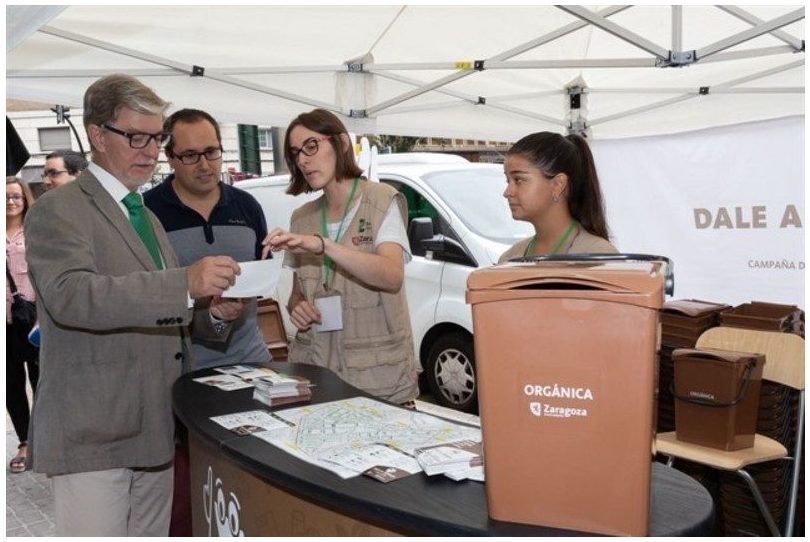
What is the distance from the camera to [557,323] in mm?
1262

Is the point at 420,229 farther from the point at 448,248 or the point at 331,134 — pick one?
the point at 331,134

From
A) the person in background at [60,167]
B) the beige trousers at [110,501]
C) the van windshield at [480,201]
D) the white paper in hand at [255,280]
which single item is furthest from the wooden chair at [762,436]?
the person in background at [60,167]

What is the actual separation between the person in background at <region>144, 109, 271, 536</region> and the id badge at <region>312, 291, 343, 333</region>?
1.12 ft

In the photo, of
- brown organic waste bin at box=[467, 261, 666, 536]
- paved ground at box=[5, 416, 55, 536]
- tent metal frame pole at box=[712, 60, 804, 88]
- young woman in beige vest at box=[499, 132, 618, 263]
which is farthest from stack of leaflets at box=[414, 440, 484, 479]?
tent metal frame pole at box=[712, 60, 804, 88]

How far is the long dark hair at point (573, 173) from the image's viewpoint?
2398mm

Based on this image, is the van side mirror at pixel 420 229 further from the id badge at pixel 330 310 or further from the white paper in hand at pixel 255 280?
the white paper in hand at pixel 255 280

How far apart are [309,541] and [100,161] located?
1.26 m

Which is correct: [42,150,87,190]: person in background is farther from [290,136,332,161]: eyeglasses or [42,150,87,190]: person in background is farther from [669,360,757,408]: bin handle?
[669,360,757,408]: bin handle

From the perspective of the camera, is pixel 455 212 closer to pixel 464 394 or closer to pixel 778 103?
pixel 464 394

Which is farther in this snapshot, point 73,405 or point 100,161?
point 100,161

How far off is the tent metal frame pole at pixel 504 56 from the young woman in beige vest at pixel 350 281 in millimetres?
2154

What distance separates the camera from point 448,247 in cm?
583

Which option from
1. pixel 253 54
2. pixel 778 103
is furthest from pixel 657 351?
pixel 778 103

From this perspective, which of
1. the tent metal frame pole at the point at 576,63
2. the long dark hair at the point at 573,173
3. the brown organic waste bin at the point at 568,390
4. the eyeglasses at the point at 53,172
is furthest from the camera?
the eyeglasses at the point at 53,172
